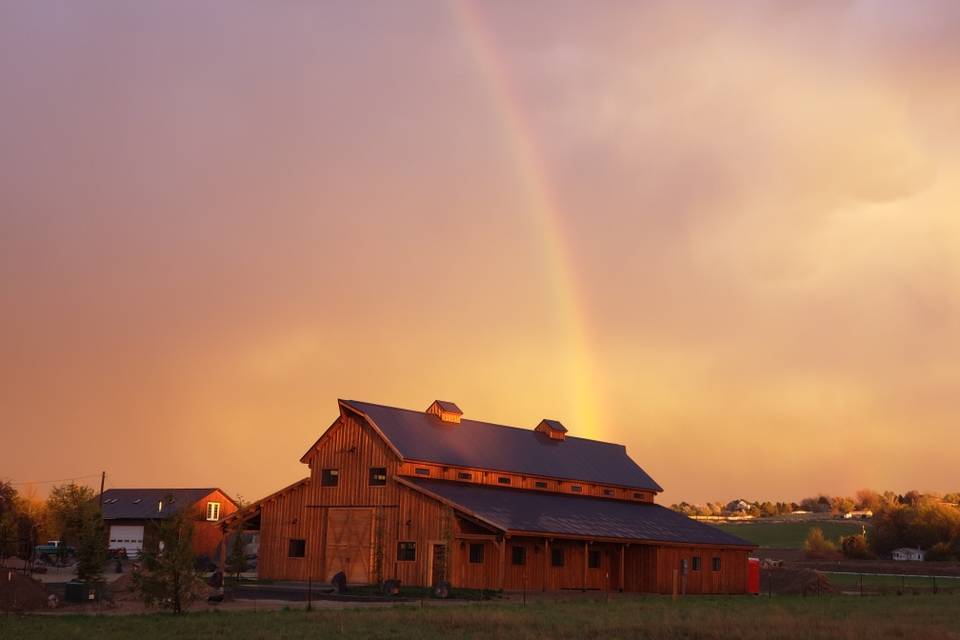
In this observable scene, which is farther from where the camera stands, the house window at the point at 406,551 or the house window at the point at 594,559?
the house window at the point at 594,559

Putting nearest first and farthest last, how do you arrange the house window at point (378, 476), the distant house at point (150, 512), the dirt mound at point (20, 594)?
1. the dirt mound at point (20, 594)
2. the house window at point (378, 476)
3. the distant house at point (150, 512)

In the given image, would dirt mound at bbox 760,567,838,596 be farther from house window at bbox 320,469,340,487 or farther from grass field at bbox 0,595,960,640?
house window at bbox 320,469,340,487

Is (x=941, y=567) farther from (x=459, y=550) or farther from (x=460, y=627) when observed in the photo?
(x=460, y=627)

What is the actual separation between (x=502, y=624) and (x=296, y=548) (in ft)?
94.1

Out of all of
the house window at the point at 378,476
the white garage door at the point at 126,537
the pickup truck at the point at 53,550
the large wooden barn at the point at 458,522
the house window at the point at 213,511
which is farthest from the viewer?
the house window at the point at 213,511

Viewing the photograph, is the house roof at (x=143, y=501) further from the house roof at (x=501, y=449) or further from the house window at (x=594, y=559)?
the house window at (x=594, y=559)

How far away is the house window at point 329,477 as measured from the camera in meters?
56.6

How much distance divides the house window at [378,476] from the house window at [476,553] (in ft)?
20.3

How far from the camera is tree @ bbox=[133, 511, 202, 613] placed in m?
34.7

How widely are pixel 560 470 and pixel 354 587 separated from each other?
62.8ft

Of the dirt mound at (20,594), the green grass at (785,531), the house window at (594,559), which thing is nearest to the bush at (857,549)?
the green grass at (785,531)

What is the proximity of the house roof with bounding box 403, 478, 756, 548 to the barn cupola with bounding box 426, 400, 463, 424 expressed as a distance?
222 inches

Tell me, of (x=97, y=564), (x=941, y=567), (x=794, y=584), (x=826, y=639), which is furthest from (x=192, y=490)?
(x=826, y=639)

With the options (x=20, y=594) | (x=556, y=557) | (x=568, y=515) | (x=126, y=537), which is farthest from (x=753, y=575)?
(x=126, y=537)
